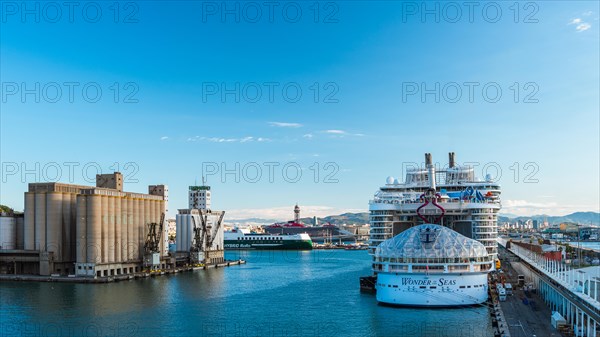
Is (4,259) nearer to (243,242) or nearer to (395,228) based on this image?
(395,228)

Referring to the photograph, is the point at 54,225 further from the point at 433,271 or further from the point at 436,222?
the point at 433,271

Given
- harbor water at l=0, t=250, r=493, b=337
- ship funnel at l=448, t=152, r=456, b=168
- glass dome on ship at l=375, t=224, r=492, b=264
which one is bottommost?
harbor water at l=0, t=250, r=493, b=337

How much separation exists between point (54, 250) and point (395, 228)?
5436cm

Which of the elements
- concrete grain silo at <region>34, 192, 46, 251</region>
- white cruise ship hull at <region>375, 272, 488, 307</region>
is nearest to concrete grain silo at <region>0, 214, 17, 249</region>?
concrete grain silo at <region>34, 192, 46, 251</region>

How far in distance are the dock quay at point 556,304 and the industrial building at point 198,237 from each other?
76.6m

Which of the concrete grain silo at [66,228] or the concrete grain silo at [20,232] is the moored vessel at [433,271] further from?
the concrete grain silo at [20,232]

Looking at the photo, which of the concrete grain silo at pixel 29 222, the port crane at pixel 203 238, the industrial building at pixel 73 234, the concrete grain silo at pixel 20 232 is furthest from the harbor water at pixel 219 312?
the port crane at pixel 203 238

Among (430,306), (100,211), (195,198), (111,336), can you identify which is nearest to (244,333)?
(111,336)

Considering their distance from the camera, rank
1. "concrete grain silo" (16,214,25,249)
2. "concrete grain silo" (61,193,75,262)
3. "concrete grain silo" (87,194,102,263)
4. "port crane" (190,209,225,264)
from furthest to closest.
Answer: "port crane" (190,209,225,264) → "concrete grain silo" (16,214,25,249) → "concrete grain silo" (61,193,75,262) → "concrete grain silo" (87,194,102,263)

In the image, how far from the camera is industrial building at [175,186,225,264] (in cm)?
12269

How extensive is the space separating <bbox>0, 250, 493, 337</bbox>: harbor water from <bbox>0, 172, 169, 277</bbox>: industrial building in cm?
743

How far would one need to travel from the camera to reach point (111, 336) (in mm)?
44281

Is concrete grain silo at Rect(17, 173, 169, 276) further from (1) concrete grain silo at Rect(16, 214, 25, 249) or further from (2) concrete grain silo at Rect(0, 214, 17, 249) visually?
(2) concrete grain silo at Rect(0, 214, 17, 249)

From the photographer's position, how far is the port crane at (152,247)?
3979 inches
